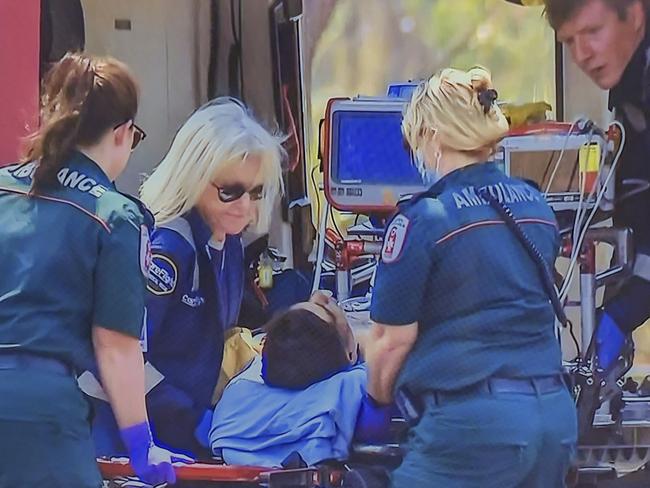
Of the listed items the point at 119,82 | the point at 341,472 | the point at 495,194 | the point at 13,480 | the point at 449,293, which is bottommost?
the point at 341,472

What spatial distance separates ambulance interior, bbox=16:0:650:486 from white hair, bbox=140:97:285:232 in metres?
0.04

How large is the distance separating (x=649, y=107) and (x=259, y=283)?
1176 millimetres

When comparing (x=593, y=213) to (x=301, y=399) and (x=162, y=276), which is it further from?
(x=162, y=276)

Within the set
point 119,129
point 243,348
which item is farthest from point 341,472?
point 119,129

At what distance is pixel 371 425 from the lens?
2750mm

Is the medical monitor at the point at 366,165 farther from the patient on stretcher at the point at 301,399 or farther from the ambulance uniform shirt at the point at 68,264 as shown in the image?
the ambulance uniform shirt at the point at 68,264

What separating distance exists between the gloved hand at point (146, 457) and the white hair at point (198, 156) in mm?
714

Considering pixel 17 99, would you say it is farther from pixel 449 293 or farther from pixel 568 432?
pixel 568 432

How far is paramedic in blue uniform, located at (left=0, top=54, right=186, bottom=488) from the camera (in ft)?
7.22

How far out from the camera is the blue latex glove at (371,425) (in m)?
2.72

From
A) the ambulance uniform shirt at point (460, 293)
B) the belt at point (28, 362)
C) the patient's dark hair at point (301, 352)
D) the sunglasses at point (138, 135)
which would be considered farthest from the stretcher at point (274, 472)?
the sunglasses at point (138, 135)

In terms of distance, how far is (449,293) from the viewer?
2.29m

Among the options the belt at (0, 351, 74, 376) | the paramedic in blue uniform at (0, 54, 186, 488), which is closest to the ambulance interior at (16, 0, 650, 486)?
the paramedic in blue uniform at (0, 54, 186, 488)

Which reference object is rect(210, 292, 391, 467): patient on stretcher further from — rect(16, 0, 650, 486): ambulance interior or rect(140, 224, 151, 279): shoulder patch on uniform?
rect(140, 224, 151, 279): shoulder patch on uniform
